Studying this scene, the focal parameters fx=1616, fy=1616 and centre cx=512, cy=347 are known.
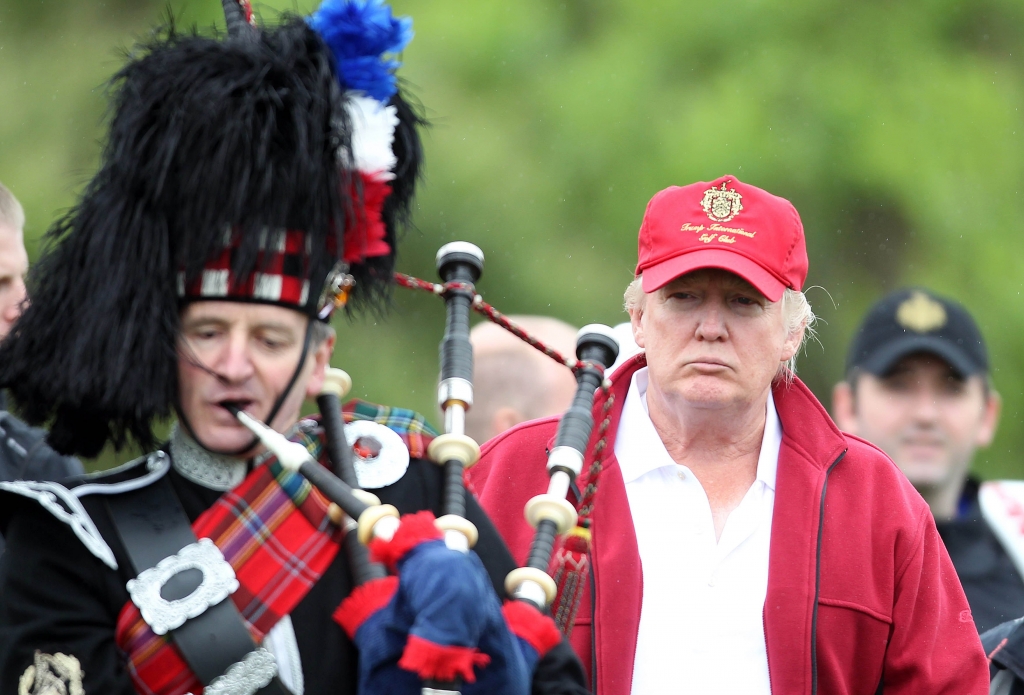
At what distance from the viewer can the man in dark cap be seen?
9.53 feet

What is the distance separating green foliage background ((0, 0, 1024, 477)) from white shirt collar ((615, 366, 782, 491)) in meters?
4.18

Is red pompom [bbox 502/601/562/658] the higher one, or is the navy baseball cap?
the navy baseball cap

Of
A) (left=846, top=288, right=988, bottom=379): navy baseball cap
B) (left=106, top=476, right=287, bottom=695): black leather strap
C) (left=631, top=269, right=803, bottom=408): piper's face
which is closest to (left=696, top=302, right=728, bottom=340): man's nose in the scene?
(left=631, top=269, right=803, bottom=408): piper's face

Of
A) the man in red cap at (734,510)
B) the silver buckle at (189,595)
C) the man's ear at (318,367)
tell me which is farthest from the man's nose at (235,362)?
the man in red cap at (734,510)

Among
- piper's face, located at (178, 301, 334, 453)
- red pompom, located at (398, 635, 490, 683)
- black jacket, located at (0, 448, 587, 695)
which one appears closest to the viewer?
red pompom, located at (398, 635, 490, 683)

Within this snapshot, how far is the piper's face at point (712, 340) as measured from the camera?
400 cm

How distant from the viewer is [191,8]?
8.66 m

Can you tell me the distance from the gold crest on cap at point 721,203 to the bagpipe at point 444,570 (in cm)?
90

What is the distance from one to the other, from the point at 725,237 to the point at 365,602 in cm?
157

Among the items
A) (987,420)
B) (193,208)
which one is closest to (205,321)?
(193,208)

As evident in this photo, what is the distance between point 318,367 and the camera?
319 centimetres

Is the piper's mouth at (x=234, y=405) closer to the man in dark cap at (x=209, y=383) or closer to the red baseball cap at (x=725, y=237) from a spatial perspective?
the man in dark cap at (x=209, y=383)

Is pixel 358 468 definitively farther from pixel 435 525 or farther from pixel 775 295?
pixel 775 295

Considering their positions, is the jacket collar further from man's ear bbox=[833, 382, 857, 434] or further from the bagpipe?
man's ear bbox=[833, 382, 857, 434]
